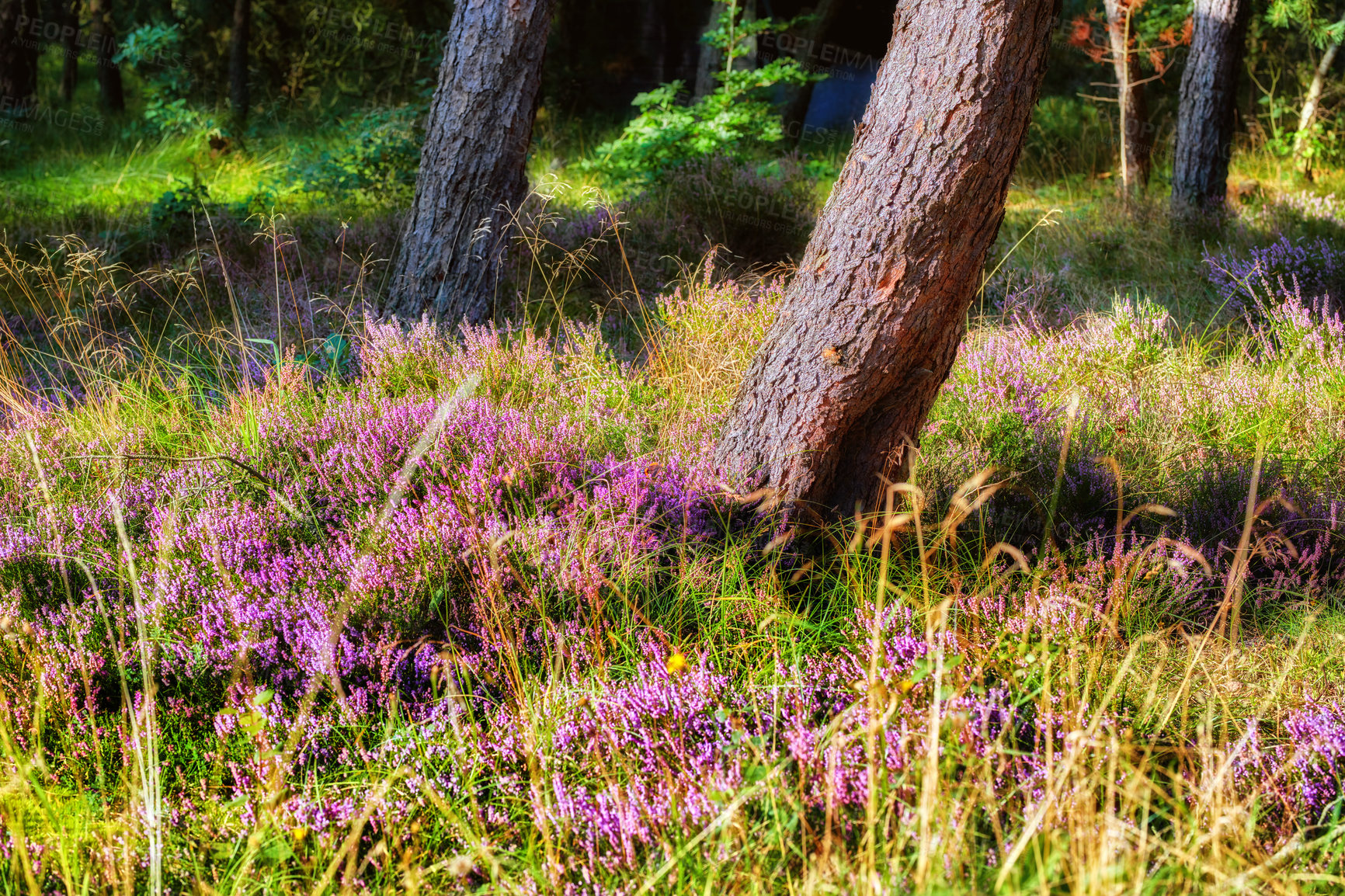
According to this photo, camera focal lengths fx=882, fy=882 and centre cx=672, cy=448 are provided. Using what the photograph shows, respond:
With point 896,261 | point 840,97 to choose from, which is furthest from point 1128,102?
point 896,261

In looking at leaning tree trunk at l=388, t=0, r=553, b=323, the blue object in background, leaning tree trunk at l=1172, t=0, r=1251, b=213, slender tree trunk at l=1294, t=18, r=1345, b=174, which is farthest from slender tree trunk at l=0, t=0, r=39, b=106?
slender tree trunk at l=1294, t=18, r=1345, b=174

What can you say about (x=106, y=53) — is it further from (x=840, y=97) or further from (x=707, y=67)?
(x=840, y=97)

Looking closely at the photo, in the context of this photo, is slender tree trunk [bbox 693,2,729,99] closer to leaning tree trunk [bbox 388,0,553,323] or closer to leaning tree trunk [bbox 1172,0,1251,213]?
leaning tree trunk [bbox 1172,0,1251,213]

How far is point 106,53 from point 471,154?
375 inches

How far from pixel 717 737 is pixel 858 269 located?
4.61ft

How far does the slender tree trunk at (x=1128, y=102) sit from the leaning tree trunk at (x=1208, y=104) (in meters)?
0.58

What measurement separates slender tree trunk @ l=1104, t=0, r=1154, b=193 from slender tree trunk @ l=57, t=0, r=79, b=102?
13.4m

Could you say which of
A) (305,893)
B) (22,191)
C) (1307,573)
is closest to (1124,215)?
(1307,573)

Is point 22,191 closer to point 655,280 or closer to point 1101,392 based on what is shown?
point 655,280

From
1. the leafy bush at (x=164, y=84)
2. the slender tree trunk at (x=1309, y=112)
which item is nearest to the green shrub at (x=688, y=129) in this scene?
the leafy bush at (x=164, y=84)

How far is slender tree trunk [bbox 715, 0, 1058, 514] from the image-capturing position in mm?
2443

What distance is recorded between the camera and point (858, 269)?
2607 mm

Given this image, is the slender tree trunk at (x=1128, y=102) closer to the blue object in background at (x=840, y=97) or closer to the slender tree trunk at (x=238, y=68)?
the blue object in background at (x=840, y=97)

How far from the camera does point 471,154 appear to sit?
4852mm
